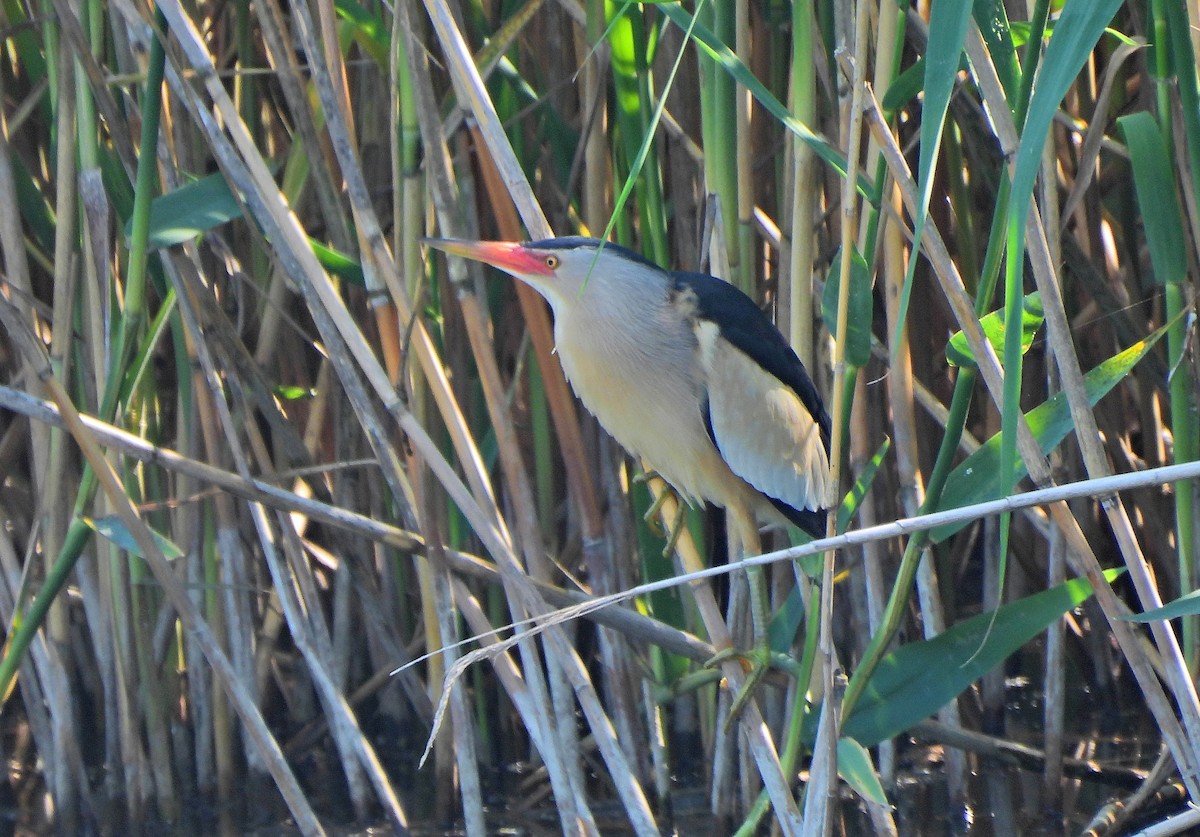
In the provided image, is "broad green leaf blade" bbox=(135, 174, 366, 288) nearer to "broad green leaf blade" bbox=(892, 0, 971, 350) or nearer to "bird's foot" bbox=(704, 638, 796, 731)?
"bird's foot" bbox=(704, 638, 796, 731)

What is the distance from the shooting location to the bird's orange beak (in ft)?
5.15

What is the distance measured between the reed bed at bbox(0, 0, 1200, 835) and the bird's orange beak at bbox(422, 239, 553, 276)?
78mm

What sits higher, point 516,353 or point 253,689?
point 516,353

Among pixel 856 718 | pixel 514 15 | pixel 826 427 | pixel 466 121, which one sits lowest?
pixel 856 718

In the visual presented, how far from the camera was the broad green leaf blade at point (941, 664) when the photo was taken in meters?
1.57

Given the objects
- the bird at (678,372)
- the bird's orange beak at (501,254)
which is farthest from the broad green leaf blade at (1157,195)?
the bird's orange beak at (501,254)

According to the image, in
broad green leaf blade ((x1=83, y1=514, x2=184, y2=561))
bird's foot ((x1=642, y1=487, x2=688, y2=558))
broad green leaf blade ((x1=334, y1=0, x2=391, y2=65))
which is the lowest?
bird's foot ((x1=642, y1=487, x2=688, y2=558))

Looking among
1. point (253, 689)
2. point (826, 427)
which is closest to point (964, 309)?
point (826, 427)

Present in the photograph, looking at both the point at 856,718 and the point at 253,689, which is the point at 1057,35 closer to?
the point at 856,718

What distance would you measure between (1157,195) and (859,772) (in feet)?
2.46

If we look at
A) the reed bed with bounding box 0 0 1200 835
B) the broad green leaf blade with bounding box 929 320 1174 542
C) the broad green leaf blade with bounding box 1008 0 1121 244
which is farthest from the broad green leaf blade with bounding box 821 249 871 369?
the broad green leaf blade with bounding box 1008 0 1121 244

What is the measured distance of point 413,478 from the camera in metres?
1.76

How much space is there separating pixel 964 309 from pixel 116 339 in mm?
1059

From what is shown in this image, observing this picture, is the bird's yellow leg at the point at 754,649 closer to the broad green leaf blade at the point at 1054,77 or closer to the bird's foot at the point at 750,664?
the bird's foot at the point at 750,664
